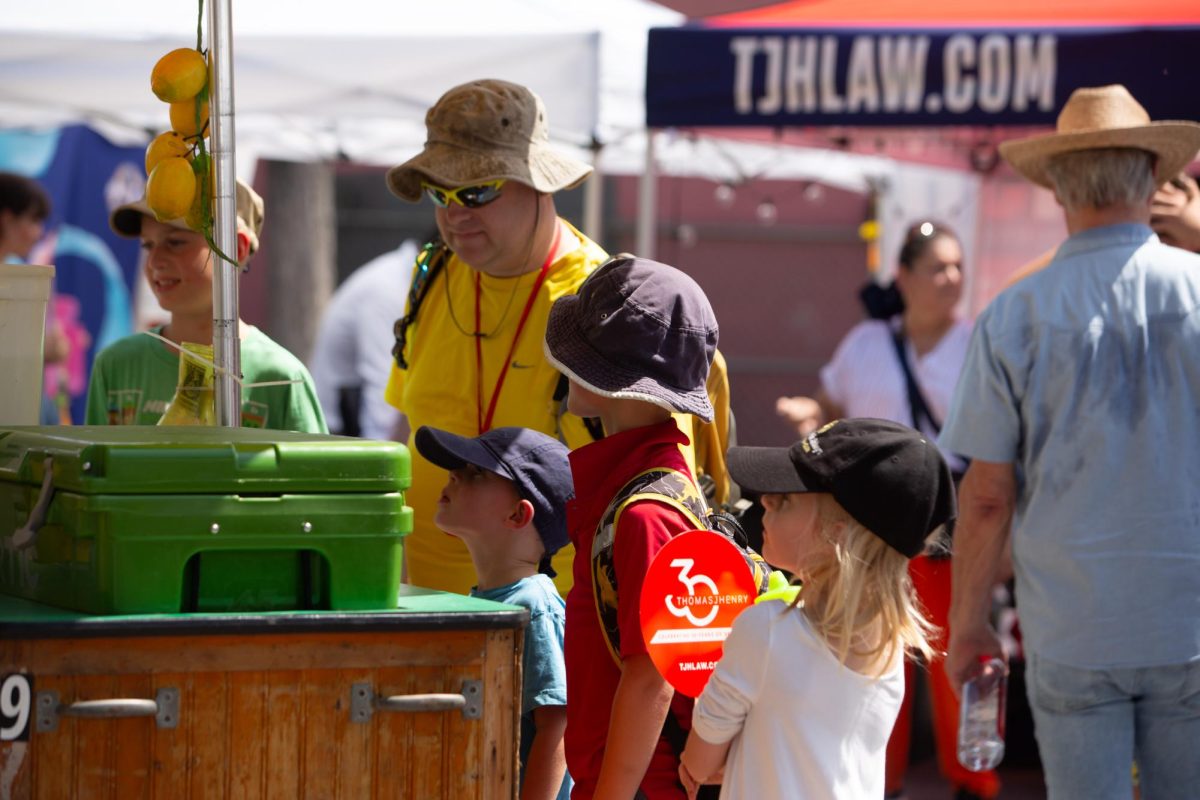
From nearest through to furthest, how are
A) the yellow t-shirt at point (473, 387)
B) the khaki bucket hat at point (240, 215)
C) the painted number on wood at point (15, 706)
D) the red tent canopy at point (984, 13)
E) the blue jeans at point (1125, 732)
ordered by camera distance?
1. the painted number on wood at point (15, 706)
2. the blue jeans at point (1125, 732)
3. the yellow t-shirt at point (473, 387)
4. the khaki bucket hat at point (240, 215)
5. the red tent canopy at point (984, 13)

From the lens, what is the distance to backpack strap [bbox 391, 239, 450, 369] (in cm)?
343

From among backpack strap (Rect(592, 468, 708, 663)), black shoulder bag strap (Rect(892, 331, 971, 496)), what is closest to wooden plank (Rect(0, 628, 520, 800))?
backpack strap (Rect(592, 468, 708, 663))

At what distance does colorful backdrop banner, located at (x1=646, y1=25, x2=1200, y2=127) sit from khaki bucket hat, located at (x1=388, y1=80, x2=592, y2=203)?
1674mm

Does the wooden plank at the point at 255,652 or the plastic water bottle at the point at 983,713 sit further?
the plastic water bottle at the point at 983,713

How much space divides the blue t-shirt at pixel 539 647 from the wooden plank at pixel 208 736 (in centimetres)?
67

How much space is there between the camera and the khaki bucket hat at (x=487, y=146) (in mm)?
3182

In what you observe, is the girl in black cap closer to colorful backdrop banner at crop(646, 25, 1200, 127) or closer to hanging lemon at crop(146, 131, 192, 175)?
hanging lemon at crop(146, 131, 192, 175)

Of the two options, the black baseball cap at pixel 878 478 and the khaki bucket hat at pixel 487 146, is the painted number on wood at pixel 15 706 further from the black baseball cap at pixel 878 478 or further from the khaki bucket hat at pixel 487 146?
the khaki bucket hat at pixel 487 146

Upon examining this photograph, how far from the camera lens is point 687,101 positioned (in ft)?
16.2

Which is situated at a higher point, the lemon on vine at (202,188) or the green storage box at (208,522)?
the lemon on vine at (202,188)

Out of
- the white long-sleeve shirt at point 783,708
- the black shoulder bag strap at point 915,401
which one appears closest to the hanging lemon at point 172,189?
the white long-sleeve shirt at point 783,708

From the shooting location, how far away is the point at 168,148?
8.54ft

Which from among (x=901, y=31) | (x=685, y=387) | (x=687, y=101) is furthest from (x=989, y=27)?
(x=685, y=387)

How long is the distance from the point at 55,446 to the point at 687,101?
3.20 metres
